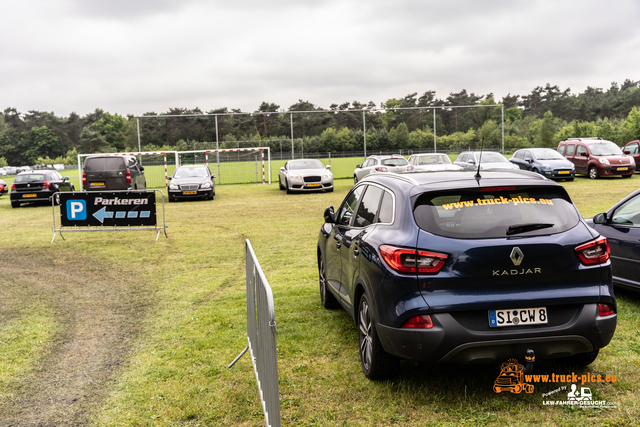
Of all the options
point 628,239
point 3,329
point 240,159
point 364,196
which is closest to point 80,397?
point 3,329

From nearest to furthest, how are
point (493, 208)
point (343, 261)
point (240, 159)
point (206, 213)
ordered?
point (493, 208)
point (343, 261)
point (206, 213)
point (240, 159)

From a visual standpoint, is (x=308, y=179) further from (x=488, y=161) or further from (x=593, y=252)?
(x=593, y=252)

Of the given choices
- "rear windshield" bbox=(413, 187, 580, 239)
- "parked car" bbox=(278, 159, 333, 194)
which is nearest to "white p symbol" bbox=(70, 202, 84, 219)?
"rear windshield" bbox=(413, 187, 580, 239)

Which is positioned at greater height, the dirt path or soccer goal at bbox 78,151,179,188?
soccer goal at bbox 78,151,179,188

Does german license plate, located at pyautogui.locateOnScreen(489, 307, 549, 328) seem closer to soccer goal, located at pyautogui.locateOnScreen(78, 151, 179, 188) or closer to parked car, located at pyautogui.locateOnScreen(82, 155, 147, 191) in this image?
parked car, located at pyautogui.locateOnScreen(82, 155, 147, 191)

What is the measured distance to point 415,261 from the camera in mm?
3844

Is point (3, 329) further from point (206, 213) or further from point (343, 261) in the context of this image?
point (206, 213)

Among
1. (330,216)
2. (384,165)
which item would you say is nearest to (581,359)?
(330,216)

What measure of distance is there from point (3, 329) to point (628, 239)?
707 cm

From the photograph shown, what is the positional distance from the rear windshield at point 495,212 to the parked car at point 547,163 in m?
22.5

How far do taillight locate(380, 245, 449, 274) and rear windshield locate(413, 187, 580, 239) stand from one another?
20 cm

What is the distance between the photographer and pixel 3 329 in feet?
20.7

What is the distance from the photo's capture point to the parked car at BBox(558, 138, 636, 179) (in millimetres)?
25969

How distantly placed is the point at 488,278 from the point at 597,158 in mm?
25955
